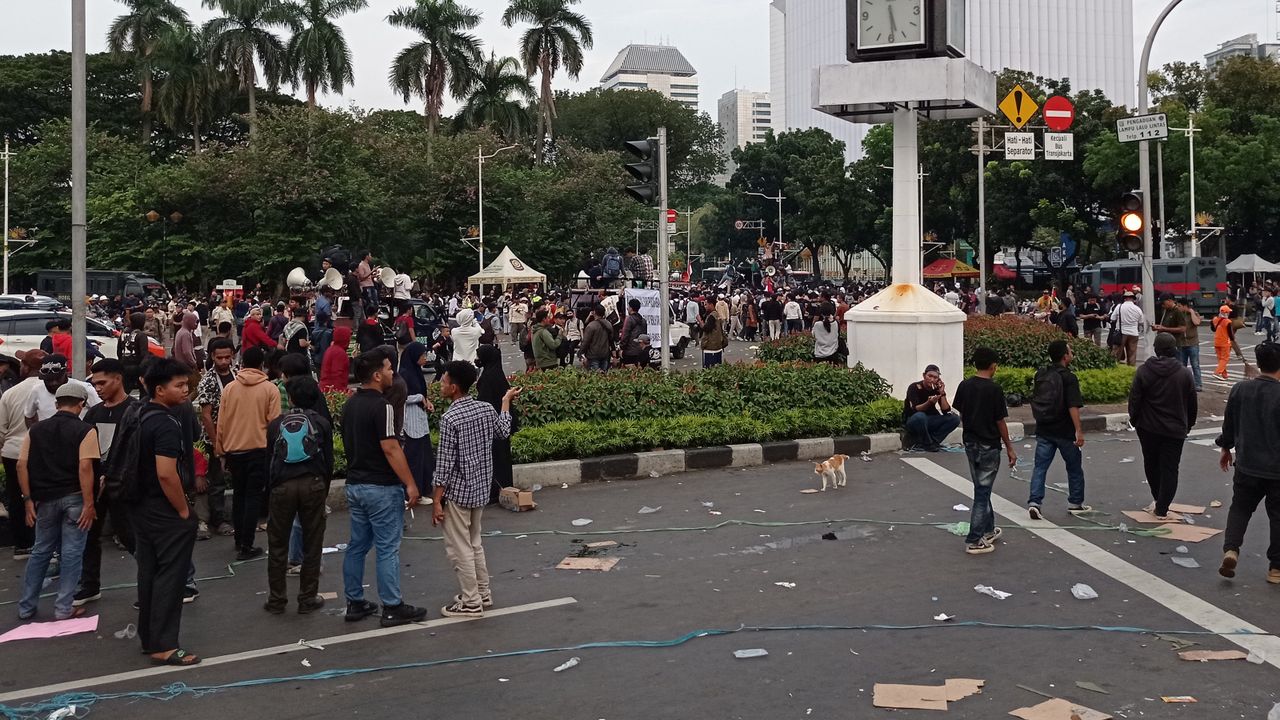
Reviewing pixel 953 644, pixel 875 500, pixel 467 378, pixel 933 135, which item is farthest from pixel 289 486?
pixel 933 135

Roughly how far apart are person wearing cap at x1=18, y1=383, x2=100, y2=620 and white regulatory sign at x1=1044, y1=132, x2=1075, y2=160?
63.7 feet

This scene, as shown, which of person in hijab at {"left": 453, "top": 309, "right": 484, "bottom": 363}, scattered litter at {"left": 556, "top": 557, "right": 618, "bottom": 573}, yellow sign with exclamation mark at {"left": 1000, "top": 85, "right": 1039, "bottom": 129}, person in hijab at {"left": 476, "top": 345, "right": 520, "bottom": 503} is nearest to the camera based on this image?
scattered litter at {"left": 556, "top": 557, "right": 618, "bottom": 573}

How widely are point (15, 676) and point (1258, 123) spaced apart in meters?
49.3

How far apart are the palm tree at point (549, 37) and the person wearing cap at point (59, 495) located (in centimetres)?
5389

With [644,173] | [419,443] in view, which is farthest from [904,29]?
[419,443]

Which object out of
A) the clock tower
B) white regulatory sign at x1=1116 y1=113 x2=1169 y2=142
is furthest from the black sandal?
white regulatory sign at x1=1116 y1=113 x2=1169 y2=142

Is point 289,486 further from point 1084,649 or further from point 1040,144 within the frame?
point 1040,144

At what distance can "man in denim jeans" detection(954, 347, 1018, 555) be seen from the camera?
332 inches

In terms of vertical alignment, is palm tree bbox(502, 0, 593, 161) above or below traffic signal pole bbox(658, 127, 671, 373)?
above

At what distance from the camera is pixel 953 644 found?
6355mm

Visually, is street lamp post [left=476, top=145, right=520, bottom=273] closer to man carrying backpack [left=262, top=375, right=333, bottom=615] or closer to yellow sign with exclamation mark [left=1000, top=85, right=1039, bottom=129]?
yellow sign with exclamation mark [left=1000, top=85, right=1039, bottom=129]

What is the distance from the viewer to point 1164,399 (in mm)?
9273

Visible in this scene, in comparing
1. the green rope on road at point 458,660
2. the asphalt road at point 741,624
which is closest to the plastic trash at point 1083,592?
the asphalt road at point 741,624

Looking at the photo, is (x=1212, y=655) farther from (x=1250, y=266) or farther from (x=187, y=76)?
(x=187, y=76)
